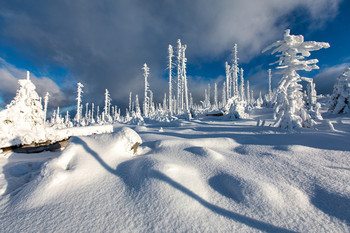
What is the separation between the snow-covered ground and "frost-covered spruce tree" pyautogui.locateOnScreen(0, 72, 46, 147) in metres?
3.42

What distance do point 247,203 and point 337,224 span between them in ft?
3.46

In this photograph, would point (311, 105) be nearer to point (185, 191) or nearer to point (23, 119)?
point (185, 191)

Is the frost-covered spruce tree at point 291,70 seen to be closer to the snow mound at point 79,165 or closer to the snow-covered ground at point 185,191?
the snow-covered ground at point 185,191

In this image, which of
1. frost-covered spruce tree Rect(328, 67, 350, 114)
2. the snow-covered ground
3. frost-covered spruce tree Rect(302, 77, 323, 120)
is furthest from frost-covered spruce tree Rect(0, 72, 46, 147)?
frost-covered spruce tree Rect(328, 67, 350, 114)

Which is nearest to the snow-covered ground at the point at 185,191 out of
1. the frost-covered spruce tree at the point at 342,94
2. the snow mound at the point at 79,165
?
the snow mound at the point at 79,165

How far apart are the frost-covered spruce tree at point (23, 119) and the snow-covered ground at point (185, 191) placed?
3419mm

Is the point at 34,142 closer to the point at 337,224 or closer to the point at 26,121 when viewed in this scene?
the point at 26,121

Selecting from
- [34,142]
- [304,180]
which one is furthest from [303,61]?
[34,142]

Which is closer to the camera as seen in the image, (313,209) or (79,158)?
(313,209)

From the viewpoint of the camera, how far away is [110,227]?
2090mm

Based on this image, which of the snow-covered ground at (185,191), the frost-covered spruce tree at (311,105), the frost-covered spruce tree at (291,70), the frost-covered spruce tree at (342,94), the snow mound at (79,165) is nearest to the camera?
the snow-covered ground at (185,191)

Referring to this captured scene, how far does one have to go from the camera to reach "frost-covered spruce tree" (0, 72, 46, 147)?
6633 millimetres

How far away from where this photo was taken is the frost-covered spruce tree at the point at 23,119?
21.8 feet

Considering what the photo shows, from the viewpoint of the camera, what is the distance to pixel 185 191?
267cm
